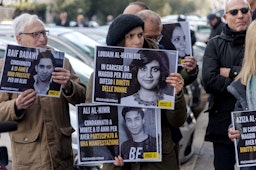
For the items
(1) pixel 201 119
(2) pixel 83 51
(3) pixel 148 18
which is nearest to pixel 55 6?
(1) pixel 201 119

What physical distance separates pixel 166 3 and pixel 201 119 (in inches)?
1534

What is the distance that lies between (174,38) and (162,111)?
1507 millimetres

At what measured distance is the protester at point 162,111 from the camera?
13.4 ft

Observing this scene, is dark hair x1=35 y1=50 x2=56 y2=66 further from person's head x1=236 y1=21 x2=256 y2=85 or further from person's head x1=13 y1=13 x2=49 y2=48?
person's head x1=236 y1=21 x2=256 y2=85

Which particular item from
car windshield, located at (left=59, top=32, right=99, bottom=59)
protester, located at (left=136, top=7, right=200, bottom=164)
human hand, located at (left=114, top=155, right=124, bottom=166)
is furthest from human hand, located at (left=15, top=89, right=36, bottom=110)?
car windshield, located at (left=59, top=32, right=99, bottom=59)

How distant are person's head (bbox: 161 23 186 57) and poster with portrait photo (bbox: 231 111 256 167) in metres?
1.48

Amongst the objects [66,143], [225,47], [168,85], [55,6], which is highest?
[55,6]

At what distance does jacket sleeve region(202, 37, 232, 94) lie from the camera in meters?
5.21

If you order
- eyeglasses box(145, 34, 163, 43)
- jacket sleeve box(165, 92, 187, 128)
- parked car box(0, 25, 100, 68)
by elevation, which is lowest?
jacket sleeve box(165, 92, 187, 128)

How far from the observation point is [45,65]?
428cm

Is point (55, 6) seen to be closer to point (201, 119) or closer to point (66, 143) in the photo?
point (201, 119)

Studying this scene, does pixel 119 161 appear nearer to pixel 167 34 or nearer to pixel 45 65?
pixel 45 65

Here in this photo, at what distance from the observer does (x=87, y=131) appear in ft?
13.6

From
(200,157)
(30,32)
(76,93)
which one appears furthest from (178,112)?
(200,157)
